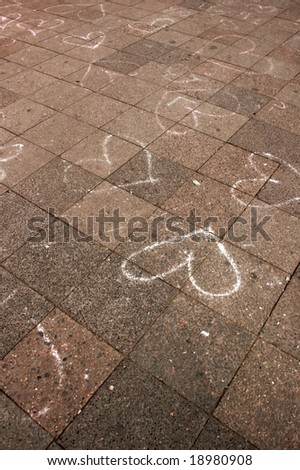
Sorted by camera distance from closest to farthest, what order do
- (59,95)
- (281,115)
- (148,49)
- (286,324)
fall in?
(286,324)
(281,115)
(59,95)
(148,49)

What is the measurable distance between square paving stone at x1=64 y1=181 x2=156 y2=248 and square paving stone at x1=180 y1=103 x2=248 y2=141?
1.94 meters

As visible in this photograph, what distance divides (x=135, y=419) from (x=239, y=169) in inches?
138

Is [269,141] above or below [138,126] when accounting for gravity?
below

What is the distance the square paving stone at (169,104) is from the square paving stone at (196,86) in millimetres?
159

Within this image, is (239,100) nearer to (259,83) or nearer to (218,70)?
(259,83)

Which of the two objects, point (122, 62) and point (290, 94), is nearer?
point (290, 94)

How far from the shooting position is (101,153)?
5547 millimetres

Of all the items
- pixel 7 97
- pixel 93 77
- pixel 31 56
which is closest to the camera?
pixel 7 97

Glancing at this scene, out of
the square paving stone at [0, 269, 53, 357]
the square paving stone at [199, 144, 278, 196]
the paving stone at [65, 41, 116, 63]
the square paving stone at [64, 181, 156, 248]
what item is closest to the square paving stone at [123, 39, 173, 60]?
the paving stone at [65, 41, 116, 63]

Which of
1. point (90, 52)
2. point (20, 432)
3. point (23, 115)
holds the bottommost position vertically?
point (20, 432)

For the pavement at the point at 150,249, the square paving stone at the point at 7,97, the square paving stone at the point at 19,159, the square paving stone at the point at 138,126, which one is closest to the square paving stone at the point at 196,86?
the pavement at the point at 150,249

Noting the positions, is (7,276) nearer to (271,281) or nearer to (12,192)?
(12,192)

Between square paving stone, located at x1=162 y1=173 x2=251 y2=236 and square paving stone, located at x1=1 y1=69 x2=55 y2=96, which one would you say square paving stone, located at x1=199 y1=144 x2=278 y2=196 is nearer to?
square paving stone, located at x1=162 y1=173 x2=251 y2=236

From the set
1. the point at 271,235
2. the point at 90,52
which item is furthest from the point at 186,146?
the point at 90,52
